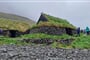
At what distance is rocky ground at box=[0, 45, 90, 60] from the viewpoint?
60.8 feet

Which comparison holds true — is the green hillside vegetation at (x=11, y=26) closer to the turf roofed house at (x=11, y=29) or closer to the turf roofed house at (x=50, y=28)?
the turf roofed house at (x=11, y=29)

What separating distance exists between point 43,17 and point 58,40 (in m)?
9.96

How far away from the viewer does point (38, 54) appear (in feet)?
62.5

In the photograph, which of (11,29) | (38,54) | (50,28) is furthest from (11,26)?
(38,54)

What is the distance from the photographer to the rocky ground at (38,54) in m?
18.5

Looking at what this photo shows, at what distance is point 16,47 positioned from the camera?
65.5 ft

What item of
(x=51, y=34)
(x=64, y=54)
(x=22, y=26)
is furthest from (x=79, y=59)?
(x=22, y=26)

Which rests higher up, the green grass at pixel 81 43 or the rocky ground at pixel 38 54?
the rocky ground at pixel 38 54

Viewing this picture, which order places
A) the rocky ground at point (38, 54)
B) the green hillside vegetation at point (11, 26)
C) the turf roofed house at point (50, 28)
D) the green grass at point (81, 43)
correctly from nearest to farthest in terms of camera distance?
the rocky ground at point (38, 54) → the green grass at point (81, 43) → the turf roofed house at point (50, 28) → the green hillside vegetation at point (11, 26)

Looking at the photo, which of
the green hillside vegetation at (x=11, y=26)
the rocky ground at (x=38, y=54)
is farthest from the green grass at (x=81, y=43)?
the green hillside vegetation at (x=11, y=26)

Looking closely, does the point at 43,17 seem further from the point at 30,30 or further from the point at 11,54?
the point at 11,54

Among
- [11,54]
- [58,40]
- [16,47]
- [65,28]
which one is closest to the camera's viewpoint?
[11,54]

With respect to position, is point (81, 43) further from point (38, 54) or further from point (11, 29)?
point (11, 29)

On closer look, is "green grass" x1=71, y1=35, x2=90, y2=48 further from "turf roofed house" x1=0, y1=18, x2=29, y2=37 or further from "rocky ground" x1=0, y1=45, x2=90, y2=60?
"turf roofed house" x1=0, y1=18, x2=29, y2=37
